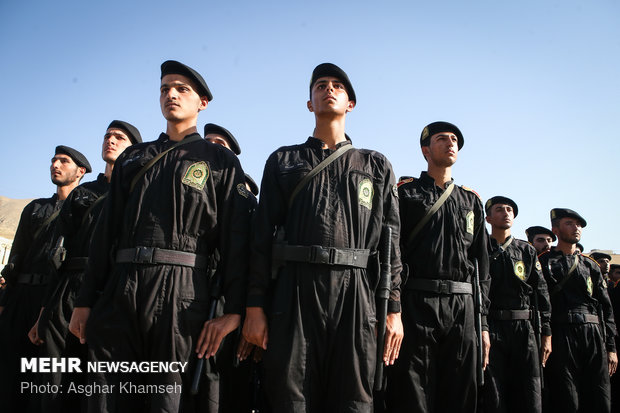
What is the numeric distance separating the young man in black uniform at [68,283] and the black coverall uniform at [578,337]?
6878mm

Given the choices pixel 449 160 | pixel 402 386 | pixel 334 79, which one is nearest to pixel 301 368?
pixel 402 386

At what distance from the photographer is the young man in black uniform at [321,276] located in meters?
2.85

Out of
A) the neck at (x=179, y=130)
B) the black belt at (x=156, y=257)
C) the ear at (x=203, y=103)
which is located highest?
the ear at (x=203, y=103)

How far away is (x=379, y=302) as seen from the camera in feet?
10.3

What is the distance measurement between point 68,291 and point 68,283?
85 mm

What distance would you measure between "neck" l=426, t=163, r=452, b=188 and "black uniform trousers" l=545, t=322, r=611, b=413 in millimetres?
4323

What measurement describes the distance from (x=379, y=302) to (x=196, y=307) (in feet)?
4.04

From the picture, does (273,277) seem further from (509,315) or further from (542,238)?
(542,238)

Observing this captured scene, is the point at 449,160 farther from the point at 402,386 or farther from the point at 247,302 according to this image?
the point at 247,302

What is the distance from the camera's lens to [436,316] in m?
4.18

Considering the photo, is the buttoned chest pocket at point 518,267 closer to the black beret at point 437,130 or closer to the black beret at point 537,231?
the black beret at point 437,130

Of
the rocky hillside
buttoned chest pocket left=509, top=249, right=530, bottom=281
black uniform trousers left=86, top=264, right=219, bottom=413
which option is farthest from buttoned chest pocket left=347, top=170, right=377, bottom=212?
the rocky hillside

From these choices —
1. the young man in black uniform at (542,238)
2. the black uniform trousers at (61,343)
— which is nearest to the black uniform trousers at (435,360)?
the black uniform trousers at (61,343)

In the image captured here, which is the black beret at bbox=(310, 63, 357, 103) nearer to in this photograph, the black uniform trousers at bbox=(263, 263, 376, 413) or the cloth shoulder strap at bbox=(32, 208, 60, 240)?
the black uniform trousers at bbox=(263, 263, 376, 413)
